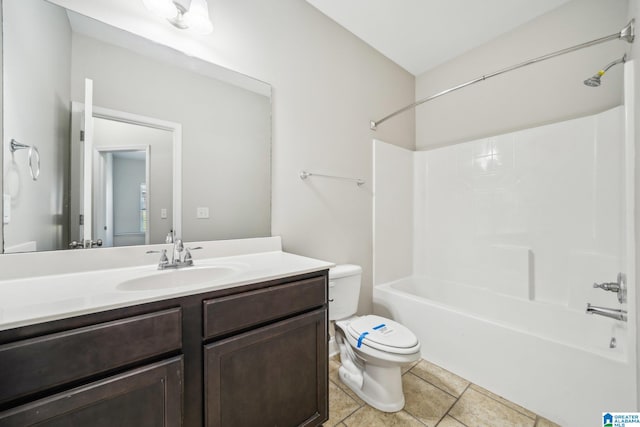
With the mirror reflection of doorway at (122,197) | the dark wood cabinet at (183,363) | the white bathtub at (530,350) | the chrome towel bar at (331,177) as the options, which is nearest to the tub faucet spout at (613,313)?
the white bathtub at (530,350)

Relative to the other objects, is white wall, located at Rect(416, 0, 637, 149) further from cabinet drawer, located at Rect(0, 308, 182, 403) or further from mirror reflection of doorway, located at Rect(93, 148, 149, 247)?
cabinet drawer, located at Rect(0, 308, 182, 403)

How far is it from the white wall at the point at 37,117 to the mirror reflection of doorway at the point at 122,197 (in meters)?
0.11

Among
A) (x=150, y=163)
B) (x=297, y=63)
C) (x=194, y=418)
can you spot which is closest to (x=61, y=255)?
(x=150, y=163)

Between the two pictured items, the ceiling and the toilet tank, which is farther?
the ceiling

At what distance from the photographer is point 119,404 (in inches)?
26.9

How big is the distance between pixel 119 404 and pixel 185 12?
5.26ft

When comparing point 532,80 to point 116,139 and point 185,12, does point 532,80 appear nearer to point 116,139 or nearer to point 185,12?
point 185,12

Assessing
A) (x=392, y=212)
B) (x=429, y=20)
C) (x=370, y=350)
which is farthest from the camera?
(x=392, y=212)

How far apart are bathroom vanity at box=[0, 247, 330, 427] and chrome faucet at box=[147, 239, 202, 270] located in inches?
3.4

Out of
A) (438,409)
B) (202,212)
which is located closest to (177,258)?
(202,212)

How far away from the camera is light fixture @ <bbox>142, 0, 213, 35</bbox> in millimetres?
1134

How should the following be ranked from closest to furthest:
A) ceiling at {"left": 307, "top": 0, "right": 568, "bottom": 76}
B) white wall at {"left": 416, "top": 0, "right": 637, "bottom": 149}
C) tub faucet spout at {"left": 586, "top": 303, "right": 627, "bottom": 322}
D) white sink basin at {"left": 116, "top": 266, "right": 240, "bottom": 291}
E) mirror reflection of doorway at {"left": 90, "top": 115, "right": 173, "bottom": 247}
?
white sink basin at {"left": 116, "top": 266, "right": 240, "bottom": 291}
mirror reflection of doorway at {"left": 90, "top": 115, "right": 173, "bottom": 247}
tub faucet spout at {"left": 586, "top": 303, "right": 627, "bottom": 322}
white wall at {"left": 416, "top": 0, "right": 637, "bottom": 149}
ceiling at {"left": 307, "top": 0, "right": 568, "bottom": 76}

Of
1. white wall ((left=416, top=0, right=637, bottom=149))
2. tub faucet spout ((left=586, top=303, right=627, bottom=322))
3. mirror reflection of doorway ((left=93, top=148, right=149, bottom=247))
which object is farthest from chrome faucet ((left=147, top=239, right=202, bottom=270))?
white wall ((left=416, top=0, right=637, bottom=149))

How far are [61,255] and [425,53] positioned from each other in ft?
9.46
